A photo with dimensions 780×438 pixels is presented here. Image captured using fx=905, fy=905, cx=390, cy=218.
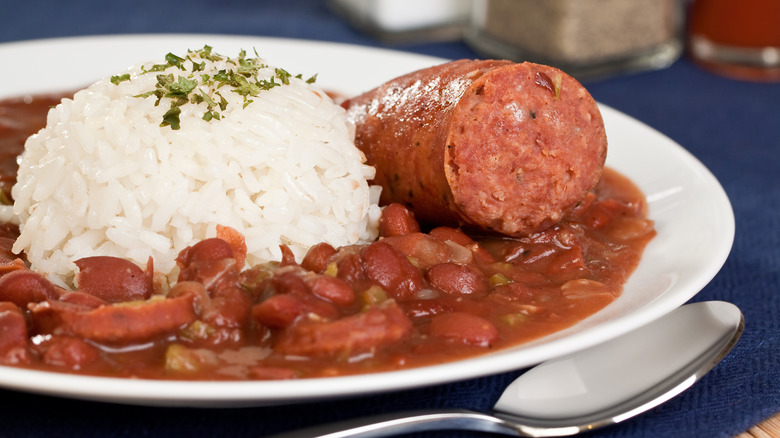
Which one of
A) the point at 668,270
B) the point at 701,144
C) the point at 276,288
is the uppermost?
the point at 276,288

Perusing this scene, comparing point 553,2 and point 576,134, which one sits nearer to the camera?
point 576,134

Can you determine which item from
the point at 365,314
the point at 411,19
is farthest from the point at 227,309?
the point at 411,19

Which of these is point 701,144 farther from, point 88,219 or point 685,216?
point 88,219

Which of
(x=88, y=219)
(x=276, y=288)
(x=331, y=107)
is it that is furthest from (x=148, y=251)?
(x=331, y=107)

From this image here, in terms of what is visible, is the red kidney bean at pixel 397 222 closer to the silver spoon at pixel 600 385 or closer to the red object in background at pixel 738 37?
the silver spoon at pixel 600 385

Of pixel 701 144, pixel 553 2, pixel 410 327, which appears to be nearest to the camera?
pixel 410 327

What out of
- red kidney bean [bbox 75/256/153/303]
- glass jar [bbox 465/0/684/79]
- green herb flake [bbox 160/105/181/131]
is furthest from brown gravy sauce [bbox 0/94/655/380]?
glass jar [bbox 465/0/684/79]

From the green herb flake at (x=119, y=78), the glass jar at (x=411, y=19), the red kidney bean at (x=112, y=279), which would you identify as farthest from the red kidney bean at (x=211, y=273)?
the glass jar at (x=411, y=19)
